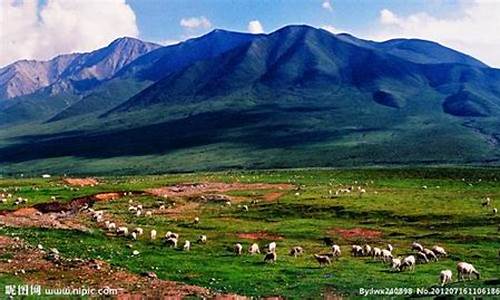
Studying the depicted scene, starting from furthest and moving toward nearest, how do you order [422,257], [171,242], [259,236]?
[259,236], [171,242], [422,257]

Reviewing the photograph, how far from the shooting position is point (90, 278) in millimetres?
34750

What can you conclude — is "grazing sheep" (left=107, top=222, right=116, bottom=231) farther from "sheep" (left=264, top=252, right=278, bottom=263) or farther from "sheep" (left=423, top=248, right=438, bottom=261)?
"sheep" (left=423, top=248, right=438, bottom=261)

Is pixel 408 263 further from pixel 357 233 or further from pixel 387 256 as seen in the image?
pixel 357 233

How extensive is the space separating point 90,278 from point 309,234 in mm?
25898

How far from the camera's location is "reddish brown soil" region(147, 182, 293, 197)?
9288cm

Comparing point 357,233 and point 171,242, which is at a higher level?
point 171,242

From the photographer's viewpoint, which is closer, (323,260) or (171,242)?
(323,260)

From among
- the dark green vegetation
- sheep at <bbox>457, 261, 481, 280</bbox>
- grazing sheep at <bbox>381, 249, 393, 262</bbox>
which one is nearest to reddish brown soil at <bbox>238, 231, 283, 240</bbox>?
the dark green vegetation

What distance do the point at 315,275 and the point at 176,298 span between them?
393 inches

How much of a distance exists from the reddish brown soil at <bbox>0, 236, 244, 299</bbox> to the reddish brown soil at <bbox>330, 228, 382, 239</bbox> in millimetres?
24382

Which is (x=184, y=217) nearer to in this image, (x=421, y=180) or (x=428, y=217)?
(x=428, y=217)

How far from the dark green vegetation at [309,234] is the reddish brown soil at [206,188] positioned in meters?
4.68

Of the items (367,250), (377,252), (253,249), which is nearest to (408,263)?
(377,252)

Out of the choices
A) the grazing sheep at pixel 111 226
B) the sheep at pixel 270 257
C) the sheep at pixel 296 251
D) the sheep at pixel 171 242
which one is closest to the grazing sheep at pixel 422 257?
the sheep at pixel 296 251
